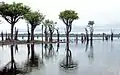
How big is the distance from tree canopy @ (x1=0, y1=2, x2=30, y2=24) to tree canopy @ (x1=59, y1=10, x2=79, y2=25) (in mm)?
19760

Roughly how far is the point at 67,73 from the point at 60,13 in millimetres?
68534

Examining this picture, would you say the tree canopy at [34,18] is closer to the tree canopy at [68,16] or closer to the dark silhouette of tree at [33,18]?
the dark silhouette of tree at [33,18]

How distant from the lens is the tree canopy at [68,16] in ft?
285

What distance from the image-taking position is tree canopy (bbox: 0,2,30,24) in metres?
67.9

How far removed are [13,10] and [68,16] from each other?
23337 millimetres

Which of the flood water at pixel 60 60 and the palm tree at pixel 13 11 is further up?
the palm tree at pixel 13 11

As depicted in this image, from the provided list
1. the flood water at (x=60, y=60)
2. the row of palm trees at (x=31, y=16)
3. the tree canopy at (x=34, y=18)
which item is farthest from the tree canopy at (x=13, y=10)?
the flood water at (x=60, y=60)

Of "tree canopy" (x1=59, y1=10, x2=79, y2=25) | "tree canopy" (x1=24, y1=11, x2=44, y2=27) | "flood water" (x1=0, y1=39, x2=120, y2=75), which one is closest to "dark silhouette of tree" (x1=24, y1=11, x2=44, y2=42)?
"tree canopy" (x1=24, y1=11, x2=44, y2=27)

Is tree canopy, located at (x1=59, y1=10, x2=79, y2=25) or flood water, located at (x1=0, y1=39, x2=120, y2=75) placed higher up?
tree canopy, located at (x1=59, y1=10, x2=79, y2=25)

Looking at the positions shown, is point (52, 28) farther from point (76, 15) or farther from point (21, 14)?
point (21, 14)

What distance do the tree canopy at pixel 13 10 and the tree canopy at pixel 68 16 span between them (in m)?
19.8

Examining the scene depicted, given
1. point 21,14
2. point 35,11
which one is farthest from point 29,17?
point 21,14

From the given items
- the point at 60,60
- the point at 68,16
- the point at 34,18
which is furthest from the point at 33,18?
the point at 60,60

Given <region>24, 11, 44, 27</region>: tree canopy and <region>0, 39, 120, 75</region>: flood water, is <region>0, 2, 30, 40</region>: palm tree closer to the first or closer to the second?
<region>24, 11, 44, 27</region>: tree canopy
